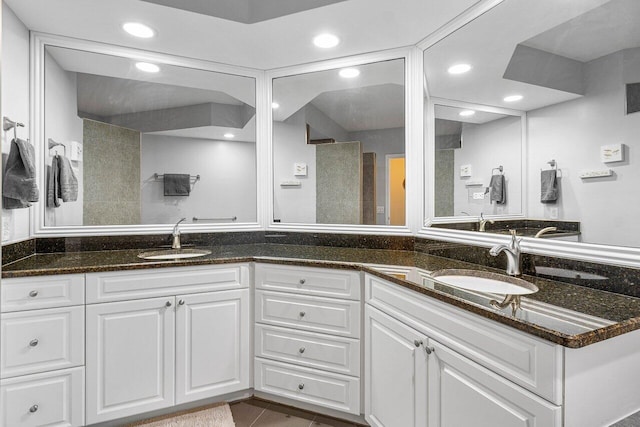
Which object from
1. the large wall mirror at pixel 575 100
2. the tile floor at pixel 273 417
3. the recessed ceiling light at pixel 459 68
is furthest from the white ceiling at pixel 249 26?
the tile floor at pixel 273 417

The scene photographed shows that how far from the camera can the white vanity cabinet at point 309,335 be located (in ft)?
5.95

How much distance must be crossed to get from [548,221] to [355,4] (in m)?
1.39

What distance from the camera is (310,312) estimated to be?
6.22ft

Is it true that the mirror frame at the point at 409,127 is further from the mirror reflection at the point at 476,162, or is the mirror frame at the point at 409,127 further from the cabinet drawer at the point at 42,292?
the cabinet drawer at the point at 42,292

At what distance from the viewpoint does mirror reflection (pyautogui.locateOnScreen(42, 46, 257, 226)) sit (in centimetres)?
211

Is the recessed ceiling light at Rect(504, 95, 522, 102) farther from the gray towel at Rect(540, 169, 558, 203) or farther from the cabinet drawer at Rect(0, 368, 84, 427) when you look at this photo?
the cabinet drawer at Rect(0, 368, 84, 427)

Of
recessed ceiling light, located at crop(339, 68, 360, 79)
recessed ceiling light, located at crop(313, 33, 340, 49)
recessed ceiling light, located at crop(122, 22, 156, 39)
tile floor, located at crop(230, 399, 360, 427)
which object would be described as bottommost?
tile floor, located at crop(230, 399, 360, 427)

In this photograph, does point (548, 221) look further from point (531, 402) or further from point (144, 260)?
point (144, 260)

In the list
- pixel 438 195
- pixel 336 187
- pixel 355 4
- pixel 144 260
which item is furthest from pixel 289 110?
pixel 144 260

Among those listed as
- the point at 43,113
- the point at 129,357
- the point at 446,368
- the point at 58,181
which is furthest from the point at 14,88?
the point at 446,368

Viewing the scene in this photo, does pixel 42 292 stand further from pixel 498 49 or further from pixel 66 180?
pixel 498 49

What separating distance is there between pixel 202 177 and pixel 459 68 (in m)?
1.81

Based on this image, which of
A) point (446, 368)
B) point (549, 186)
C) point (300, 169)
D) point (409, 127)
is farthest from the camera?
point (300, 169)

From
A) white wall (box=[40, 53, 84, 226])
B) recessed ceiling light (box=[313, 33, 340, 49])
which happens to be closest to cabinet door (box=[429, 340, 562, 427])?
recessed ceiling light (box=[313, 33, 340, 49])
